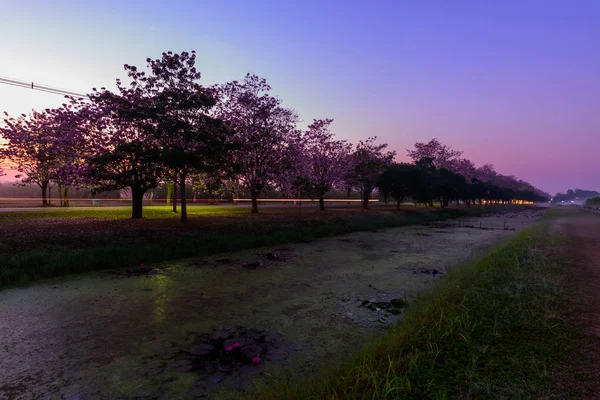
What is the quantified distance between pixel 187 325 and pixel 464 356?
4.93 metres

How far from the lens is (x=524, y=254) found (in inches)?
436

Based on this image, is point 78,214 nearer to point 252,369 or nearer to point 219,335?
point 219,335

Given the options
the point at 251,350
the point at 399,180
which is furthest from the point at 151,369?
the point at 399,180

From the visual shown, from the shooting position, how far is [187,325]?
6.11 metres

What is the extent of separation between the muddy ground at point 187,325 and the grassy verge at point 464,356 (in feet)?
3.58

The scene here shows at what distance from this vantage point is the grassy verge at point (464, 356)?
303cm

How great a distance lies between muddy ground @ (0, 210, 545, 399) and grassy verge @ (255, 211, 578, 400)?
3.58 feet

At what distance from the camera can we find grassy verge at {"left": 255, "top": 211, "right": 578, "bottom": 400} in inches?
119

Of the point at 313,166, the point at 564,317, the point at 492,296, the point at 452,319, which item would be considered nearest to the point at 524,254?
the point at 492,296

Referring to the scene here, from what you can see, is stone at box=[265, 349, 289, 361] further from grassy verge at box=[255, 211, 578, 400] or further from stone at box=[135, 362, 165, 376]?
stone at box=[135, 362, 165, 376]

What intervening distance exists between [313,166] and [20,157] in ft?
92.3

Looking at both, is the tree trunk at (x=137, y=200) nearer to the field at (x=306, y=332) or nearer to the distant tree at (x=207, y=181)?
the distant tree at (x=207, y=181)

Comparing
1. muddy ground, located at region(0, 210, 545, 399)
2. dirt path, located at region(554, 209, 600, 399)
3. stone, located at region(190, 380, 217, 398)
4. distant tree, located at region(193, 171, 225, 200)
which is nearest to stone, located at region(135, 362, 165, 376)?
muddy ground, located at region(0, 210, 545, 399)

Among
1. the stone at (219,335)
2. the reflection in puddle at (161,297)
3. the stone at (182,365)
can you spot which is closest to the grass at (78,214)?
the reflection in puddle at (161,297)
